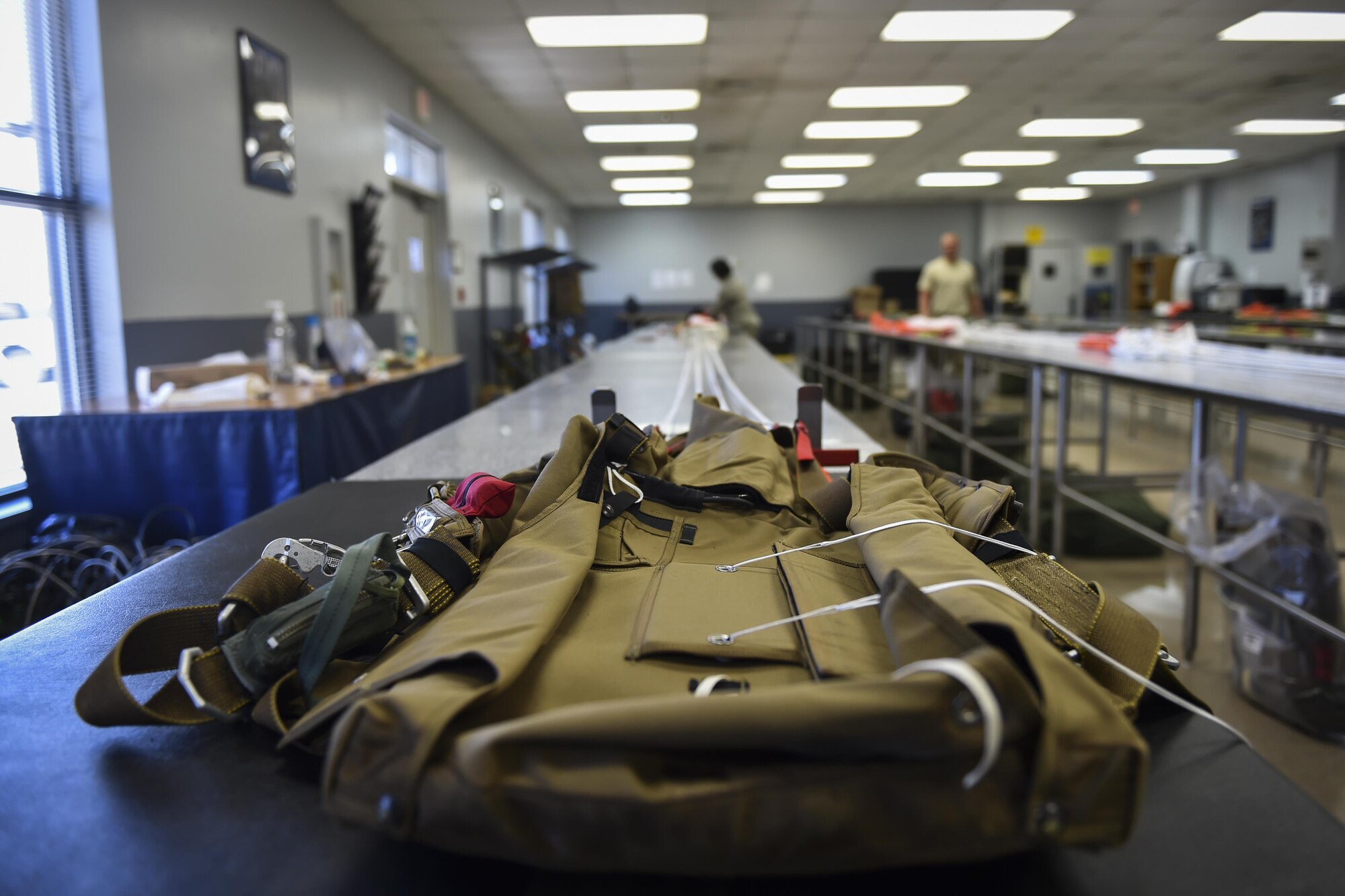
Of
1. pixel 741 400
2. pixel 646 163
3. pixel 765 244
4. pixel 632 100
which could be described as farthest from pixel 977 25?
pixel 765 244

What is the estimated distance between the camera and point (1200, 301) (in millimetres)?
10250

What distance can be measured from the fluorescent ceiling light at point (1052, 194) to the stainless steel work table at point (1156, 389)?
28.5ft

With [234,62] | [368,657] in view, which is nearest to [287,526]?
[368,657]

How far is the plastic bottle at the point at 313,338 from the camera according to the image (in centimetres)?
411

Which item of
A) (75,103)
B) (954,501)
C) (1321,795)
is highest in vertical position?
(75,103)

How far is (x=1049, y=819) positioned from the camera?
1.40ft

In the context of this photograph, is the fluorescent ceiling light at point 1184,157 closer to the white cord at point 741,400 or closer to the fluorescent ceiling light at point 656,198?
the fluorescent ceiling light at point 656,198

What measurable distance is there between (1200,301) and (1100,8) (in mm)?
6385

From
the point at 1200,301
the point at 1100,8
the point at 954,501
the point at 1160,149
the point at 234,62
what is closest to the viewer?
the point at 954,501

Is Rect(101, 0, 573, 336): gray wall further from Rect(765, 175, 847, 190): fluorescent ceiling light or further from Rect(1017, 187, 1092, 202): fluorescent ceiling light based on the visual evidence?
Rect(1017, 187, 1092, 202): fluorescent ceiling light

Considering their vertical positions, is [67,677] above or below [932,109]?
below

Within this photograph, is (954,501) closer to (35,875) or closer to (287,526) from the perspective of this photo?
(35,875)

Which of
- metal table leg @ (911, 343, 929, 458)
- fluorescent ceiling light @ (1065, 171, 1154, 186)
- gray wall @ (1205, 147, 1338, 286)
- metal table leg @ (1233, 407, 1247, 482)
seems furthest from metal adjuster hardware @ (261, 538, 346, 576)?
fluorescent ceiling light @ (1065, 171, 1154, 186)

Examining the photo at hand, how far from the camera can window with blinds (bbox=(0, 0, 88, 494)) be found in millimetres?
2658
